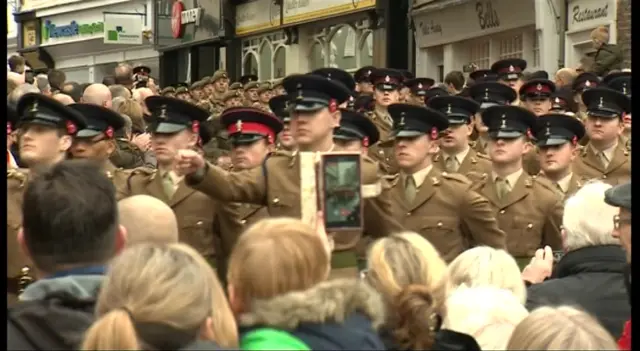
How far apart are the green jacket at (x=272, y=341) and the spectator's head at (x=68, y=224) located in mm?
541

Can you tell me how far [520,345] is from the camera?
14.2 ft

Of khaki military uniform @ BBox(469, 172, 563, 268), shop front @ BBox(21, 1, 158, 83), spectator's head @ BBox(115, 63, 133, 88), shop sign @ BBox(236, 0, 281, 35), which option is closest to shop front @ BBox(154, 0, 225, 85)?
shop sign @ BBox(236, 0, 281, 35)

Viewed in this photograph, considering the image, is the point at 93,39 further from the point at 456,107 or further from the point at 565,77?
the point at 456,107

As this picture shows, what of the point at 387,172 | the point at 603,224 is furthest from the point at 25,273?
the point at 387,172

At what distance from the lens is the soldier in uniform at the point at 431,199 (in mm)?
8828

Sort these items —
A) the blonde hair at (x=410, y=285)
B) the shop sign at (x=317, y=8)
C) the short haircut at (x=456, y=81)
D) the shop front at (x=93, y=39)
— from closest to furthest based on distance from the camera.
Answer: the blonde hair at (x=410, y=285) < the short haircut at (x=456, y=81) < the shop sign at (x=317, y=8) < the shop front at (x=93, y=39)

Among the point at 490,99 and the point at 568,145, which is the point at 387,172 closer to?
the point at 568,145

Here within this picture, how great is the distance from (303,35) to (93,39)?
13413mm

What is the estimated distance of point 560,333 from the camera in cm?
425

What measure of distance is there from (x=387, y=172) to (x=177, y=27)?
30.8 m

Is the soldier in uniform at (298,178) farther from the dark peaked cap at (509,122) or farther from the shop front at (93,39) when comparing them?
the shop front at (93,39)

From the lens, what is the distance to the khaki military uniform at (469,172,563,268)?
373 inches

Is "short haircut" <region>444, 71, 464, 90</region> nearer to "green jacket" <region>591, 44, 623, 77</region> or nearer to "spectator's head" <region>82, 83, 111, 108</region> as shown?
"green jacket" <region>591, 44, 623, 77</region>

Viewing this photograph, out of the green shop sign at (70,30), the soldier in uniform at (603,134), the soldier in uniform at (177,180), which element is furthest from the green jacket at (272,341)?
the green shop sign at (70,30)
